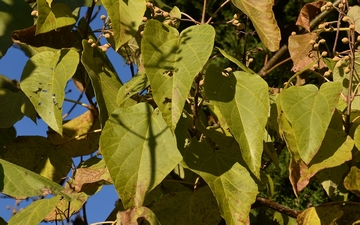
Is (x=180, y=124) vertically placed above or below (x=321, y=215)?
above

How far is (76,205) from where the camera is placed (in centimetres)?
106

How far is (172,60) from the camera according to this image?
0.86m

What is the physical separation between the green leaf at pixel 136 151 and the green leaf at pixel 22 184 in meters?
0.12

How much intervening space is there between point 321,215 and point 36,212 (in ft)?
1.50

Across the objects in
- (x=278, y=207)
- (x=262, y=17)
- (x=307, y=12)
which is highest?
(x=262, y=17)

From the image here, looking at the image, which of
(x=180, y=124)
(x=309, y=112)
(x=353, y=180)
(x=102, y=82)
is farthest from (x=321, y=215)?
(x=102, y=82)

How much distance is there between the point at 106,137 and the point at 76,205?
9.7 inches

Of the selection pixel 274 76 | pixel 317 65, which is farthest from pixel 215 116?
pixel 274 76

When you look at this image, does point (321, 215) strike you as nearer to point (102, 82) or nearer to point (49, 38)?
point (102, 82)

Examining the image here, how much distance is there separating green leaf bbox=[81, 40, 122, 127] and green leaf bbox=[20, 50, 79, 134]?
2cm

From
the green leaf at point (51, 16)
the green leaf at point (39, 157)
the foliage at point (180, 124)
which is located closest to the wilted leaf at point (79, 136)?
the green leaf at point (39, 157)

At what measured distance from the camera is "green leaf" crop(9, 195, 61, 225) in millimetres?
896

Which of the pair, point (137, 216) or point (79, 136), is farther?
point (79, 136)

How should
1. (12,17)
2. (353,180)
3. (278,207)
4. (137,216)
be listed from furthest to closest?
(12,17) < (278,207) < (353,180) < (137,216)
